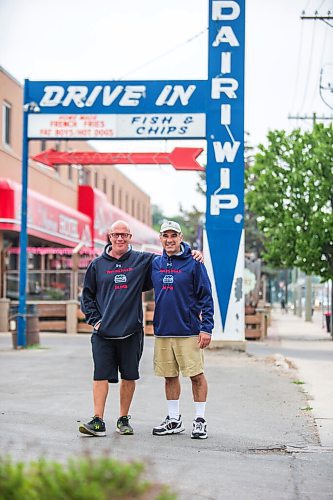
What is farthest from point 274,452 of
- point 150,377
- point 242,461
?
point 150,377

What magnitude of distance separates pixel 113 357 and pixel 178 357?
22.8 inches

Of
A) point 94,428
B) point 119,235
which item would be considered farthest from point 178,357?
point 119,235

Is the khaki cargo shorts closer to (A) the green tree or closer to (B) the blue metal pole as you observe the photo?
(B) the blue metal pole

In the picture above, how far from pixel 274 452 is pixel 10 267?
26.0 metres

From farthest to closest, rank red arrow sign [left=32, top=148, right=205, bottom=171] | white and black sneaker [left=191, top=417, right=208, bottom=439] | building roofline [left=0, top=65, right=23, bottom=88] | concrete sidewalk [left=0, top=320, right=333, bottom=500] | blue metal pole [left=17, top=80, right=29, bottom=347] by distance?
building roofline [left=0, top=65, right=23, bottom=88] < red arrow sign [left=32, top=148, right=205, bottom=171] < blue metal pole [left=17, top=80, right=29, bottom=347] < white and black sneaker [left=191, top=417, right=208, bottom=439] < concrete sidewalk [left=0, top=320, right=333, bottom=500]

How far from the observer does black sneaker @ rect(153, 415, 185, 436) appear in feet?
26.4

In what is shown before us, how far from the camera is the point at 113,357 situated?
8.19 meters

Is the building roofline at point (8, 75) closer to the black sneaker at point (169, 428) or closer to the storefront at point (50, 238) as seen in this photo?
the storefront at point (50, 238)

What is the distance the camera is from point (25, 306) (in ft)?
63.4

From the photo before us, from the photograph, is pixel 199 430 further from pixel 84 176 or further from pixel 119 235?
pixel 84 176

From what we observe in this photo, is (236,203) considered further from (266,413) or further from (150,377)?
(266,413)

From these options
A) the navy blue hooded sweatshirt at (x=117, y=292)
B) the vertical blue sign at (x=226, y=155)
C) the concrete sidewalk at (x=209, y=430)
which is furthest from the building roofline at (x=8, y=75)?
the navy blue hooded sweatshirt at (x=117, y=292)

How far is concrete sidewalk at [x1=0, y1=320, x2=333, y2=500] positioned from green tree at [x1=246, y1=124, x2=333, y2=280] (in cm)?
1699

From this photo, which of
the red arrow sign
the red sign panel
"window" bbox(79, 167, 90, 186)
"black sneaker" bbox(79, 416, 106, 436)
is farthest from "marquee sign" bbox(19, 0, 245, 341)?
"window" bbox(79, 167, 90, 186)
